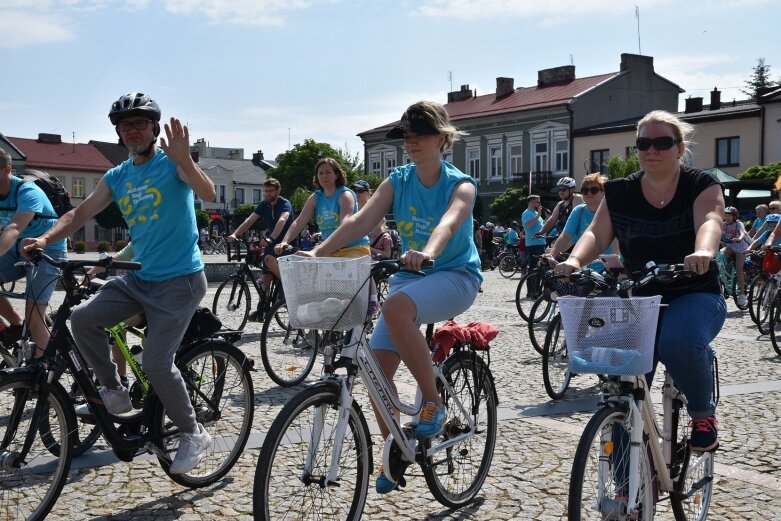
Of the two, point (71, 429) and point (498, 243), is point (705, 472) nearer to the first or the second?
point (71, 429)

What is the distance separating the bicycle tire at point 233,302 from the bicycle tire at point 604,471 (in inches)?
294

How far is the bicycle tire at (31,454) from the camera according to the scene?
394cm

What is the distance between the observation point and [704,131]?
4650 cm

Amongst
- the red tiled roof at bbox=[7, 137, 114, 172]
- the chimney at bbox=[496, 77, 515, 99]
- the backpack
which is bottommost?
the backpack

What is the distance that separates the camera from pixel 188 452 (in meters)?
4.46

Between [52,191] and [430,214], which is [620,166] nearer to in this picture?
[52,191]

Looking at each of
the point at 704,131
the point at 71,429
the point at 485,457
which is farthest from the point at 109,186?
the point at 704,131

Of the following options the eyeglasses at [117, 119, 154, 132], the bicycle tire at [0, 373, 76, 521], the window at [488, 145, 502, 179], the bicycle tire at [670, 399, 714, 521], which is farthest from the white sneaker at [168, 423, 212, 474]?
the window at [488, 145, 502, 179]

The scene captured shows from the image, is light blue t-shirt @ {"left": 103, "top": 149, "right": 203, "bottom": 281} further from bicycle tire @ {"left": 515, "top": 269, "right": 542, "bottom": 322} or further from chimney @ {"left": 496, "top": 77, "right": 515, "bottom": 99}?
chimney @ {"left": 496, "top": 77, "right": 515, "bottom": 99}

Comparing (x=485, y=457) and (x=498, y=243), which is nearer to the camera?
(x=485, y=457)

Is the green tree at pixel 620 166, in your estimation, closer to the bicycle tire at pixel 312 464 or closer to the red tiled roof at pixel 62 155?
the bicycle tire at pixel 312 464

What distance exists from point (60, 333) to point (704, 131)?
151 ft

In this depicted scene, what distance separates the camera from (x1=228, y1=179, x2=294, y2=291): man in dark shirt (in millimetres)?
10340

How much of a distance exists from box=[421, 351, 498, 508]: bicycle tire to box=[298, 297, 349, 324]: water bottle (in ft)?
3.02
